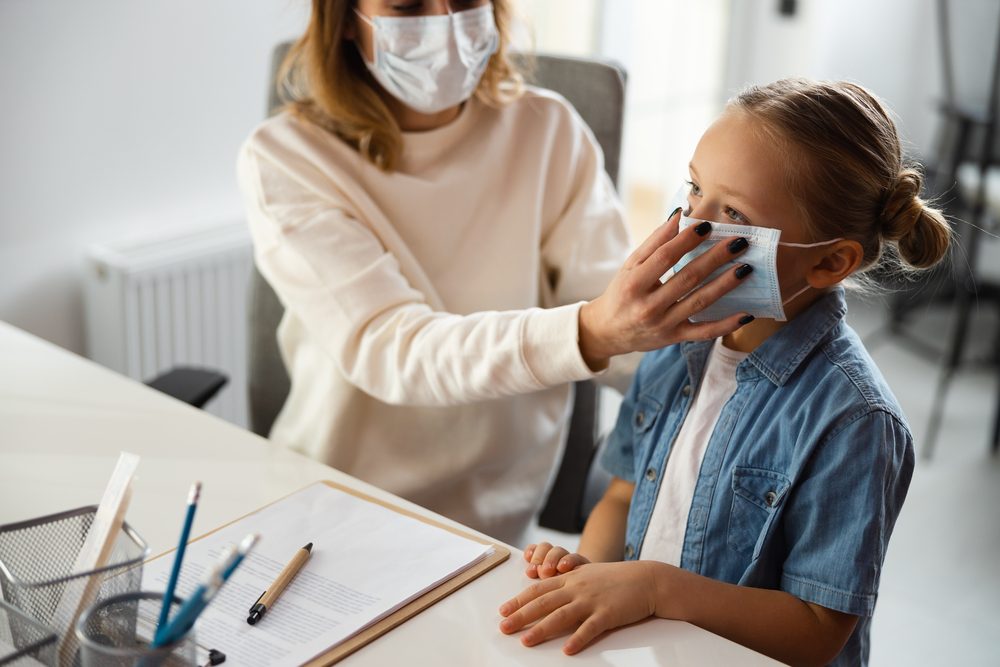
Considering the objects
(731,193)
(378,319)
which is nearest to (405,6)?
(378,319)

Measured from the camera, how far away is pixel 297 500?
106 centimetres

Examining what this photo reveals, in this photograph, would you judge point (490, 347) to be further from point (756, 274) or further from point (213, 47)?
point (213, 47)

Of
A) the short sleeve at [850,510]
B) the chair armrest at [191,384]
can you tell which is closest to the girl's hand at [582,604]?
the short sleeve at [850,510]

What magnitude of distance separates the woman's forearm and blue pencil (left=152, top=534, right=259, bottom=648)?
0.41 m

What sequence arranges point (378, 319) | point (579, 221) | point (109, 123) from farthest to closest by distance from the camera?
1. point (109, 123)
2. point (579, 221)
3. point (378, 319)

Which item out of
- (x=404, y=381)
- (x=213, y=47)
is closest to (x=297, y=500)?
(x=404, y=381)

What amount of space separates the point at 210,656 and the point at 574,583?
308 mm

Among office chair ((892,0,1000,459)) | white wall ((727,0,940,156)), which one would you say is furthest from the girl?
white wall ((727,0,940,156))

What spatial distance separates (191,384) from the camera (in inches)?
55.1

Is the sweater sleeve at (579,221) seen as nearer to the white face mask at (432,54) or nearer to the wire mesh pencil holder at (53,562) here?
the white face mask at (432,54)

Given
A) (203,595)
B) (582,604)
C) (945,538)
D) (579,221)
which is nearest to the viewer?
(203,595)

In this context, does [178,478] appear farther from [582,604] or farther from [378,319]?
[582,604]

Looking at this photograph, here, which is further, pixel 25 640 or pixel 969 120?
pixel 969 120

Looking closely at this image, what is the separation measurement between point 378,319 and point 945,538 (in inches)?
66.8
